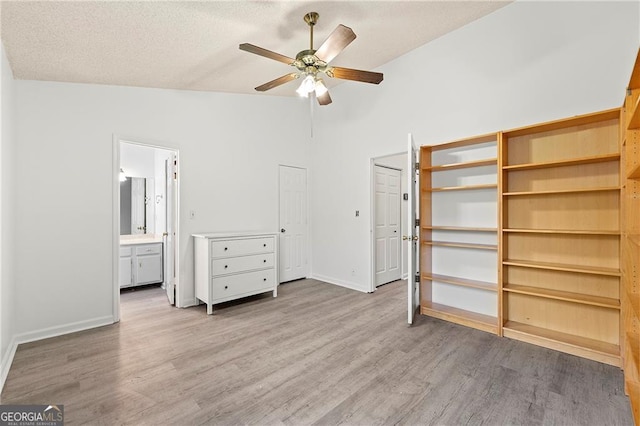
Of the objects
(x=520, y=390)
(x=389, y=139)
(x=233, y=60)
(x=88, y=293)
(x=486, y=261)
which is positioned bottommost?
(x=520, y=390)

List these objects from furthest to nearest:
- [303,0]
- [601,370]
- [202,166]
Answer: [202,166], [303,0], [601,370]

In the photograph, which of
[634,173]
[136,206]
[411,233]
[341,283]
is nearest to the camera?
[634,173]

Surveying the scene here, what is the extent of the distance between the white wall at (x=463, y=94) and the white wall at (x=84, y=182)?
1.85 meters

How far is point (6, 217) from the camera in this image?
2256mm

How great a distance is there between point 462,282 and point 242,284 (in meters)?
2.72

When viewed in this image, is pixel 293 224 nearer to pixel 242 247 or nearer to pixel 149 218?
pixel 242 247

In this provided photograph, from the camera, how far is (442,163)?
3.47 metres

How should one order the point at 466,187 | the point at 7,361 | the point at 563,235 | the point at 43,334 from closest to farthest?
the point at 7,361, the point at 563,235, the point at 43,334, the point at 466,187

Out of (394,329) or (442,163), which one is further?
(442,163)

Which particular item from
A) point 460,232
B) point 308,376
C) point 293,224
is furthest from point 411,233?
point 293,224

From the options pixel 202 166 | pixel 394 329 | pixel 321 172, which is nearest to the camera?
pixel 394 329

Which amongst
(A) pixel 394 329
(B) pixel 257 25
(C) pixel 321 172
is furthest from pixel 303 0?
(A) pixel 394 329

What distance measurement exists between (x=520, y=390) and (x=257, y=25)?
3610 mm

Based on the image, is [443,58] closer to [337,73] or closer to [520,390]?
[337,73]
